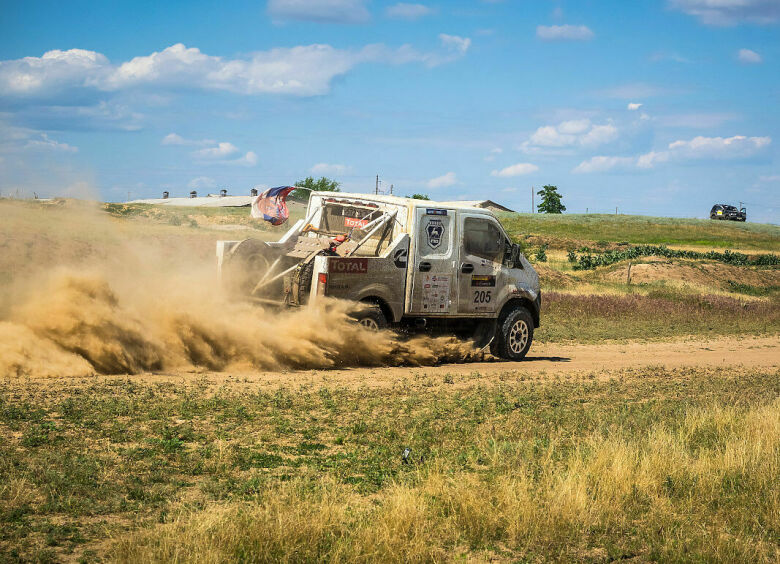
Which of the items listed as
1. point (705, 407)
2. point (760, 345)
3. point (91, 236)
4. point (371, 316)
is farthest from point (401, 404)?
point (91, 236)

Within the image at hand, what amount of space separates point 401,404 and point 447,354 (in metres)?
4.20

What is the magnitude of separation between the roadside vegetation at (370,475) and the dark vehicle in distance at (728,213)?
91857 mm

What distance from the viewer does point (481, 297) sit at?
13.3m

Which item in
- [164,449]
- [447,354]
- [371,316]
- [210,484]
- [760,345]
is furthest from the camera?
[760,345]

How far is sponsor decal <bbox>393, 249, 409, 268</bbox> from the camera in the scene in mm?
12180

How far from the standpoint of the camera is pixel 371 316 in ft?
39.6

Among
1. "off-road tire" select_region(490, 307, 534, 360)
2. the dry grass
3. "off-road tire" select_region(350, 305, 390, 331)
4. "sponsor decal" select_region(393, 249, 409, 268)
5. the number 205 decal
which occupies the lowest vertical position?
the dry grass

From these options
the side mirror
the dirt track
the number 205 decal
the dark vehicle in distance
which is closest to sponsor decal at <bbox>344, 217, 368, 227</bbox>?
the number 205 decal

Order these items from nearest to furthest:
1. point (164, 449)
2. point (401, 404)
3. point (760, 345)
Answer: point (164, 449) < point (401, 404) < point (760, 345)

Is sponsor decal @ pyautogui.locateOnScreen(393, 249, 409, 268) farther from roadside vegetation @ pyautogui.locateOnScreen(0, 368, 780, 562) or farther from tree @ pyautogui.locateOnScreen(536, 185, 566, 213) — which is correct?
tree @ pyautogui.locateOnScreen(536, 185, 566, 213)

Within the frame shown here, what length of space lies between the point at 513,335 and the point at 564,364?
103cm

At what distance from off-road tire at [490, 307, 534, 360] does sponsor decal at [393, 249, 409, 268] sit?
2482 mm

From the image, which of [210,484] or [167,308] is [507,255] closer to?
[167,308]

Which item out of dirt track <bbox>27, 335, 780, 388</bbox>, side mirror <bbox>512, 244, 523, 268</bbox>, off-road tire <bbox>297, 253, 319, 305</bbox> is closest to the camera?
dirt track <bbox>27, 335, 780, 388</bbox>
